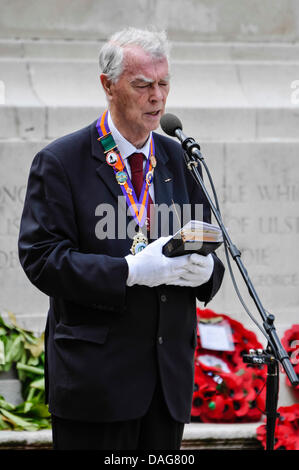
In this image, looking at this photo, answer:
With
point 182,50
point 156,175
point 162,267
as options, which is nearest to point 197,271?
point 162,267

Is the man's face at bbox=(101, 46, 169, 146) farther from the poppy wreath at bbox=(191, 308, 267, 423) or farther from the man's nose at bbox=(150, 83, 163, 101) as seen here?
the poppy wreath at bbox=(191, 308, 267, 423)

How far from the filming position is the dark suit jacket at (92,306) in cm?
277

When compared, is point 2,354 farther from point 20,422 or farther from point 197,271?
point 197,271

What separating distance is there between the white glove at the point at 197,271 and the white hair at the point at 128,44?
75cm

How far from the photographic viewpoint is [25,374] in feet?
17.6

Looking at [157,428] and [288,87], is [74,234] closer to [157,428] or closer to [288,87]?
[157,428]

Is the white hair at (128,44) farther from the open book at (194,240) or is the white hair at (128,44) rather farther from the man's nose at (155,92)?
the open book at (194,240)

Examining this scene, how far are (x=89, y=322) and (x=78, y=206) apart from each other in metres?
0.42

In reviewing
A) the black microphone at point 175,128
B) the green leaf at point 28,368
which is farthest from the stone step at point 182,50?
the black microphone at point 175,128

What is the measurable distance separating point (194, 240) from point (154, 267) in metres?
0.20

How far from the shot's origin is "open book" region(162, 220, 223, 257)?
265 centimetres

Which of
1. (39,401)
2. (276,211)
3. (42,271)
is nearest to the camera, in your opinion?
(42,271)

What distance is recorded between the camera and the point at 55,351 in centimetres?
287

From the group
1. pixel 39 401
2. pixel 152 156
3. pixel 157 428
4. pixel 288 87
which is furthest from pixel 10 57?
Answer: pixel 157 428
